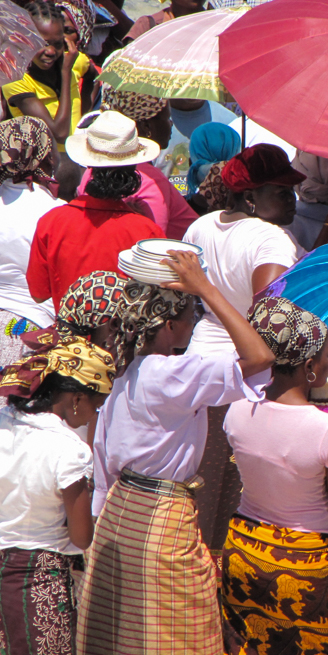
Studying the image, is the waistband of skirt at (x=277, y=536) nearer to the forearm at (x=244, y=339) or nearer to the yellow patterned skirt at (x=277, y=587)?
the yellow patterned skirt at (x=277, y=587)

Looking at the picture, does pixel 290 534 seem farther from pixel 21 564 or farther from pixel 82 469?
pixel 21 564

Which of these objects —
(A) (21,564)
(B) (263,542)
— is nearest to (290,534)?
(B) (263,542)

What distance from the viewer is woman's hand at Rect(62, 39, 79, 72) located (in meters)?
5.82

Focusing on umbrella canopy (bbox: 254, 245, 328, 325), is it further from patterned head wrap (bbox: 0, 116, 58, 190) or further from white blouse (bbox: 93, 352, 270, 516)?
patterned head wrap (bbox: 0, 116, 58, 190)

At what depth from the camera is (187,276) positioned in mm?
2371

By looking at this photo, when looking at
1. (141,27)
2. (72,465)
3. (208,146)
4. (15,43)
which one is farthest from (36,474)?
(141,27)

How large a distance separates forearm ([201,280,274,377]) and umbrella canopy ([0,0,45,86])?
115 inches

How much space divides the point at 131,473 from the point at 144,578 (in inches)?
13.9

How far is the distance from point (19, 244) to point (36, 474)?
1.61 metres

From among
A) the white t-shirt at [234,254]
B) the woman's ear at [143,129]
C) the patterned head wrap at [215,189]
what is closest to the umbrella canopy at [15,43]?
the woman's ear at [143,129]

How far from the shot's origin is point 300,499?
260cm

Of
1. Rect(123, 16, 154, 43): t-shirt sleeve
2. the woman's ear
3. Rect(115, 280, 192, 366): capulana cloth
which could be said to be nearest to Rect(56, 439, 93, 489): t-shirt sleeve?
Rect(115, 280, 192, 366): capulana cloth

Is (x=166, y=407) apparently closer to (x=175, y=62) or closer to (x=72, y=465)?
(x=72, y=465)

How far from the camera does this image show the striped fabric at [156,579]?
8.06ft
